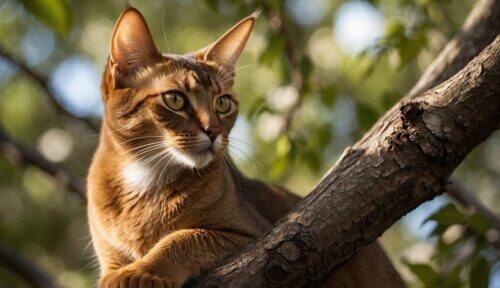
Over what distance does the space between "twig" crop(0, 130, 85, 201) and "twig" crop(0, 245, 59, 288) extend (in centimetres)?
60

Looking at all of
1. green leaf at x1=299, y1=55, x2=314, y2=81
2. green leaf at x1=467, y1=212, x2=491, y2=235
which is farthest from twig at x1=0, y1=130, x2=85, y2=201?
green leaf at x1=467, y1=212, x2=491, y2=235

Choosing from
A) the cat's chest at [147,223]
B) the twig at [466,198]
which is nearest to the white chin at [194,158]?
the cat's chest at [147,223]

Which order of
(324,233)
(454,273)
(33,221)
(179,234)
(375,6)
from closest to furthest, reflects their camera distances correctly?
(324,233) < (179,234) < (454,273) < (375,6) < (33,221)

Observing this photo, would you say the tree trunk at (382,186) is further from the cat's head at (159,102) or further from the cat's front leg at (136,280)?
the cat's head at (159,102)

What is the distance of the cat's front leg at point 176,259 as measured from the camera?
3.12 meters

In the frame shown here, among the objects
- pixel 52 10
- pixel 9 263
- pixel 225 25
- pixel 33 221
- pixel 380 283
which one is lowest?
pixel 380 283

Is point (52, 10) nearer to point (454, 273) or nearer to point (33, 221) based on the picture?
point (454, 273)

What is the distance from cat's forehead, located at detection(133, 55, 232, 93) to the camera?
12.2ft

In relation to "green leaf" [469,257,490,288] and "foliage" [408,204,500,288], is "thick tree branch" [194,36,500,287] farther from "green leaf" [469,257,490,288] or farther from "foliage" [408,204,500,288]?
"green leaf" [469,257,490,288]

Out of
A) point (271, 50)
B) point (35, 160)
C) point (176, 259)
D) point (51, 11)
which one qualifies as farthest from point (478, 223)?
point (35, 160)

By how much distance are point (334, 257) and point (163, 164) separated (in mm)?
1137

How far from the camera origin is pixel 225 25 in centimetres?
902

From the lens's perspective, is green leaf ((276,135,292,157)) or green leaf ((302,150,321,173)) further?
green leaf ((302,150,321,173))

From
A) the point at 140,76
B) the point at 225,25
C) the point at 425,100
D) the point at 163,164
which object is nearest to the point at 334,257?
the point at 425,100
